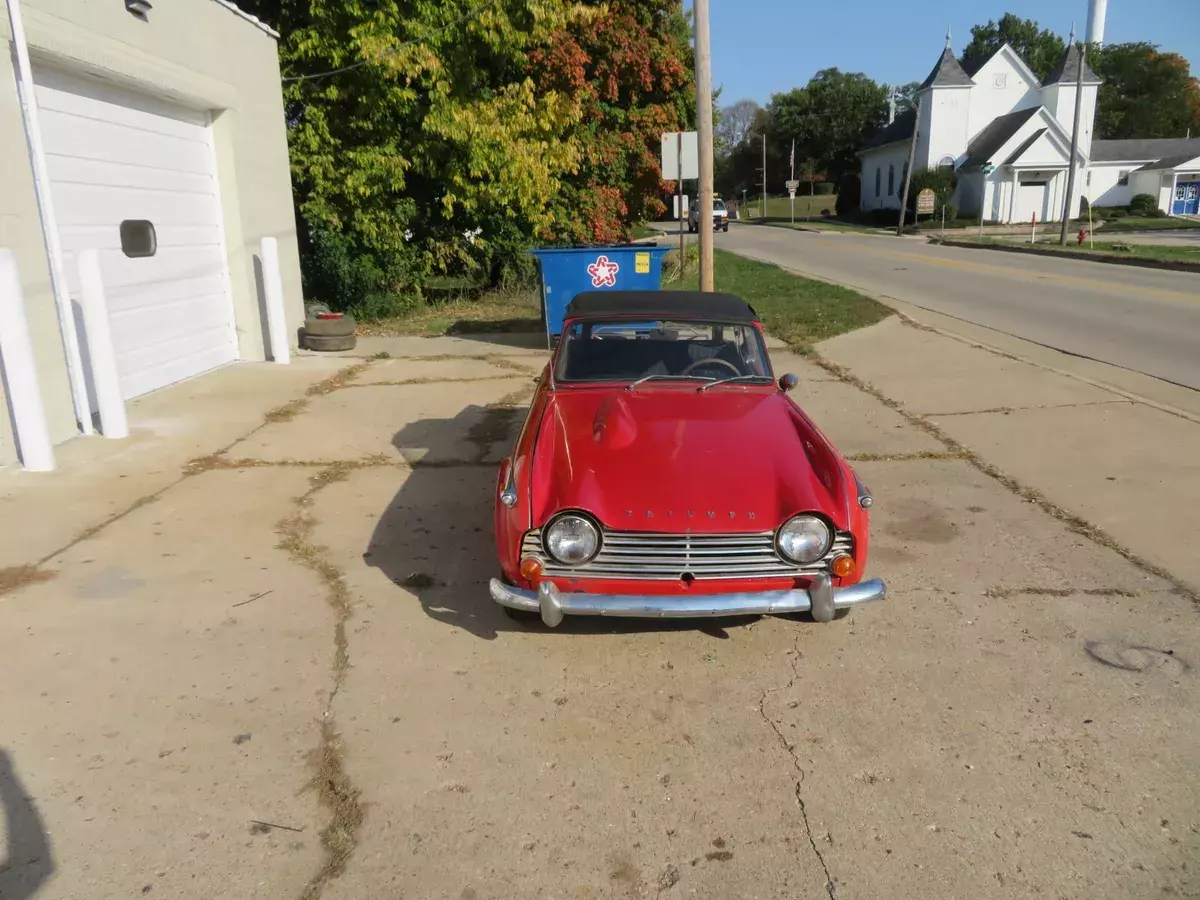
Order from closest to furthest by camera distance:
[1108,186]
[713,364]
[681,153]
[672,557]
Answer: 1. [672,557]
2. [713,364]
3. [681,153]
4. [1108,186]

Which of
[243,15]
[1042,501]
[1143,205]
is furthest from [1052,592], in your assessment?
[1143,205]

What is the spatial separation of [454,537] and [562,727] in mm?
2067

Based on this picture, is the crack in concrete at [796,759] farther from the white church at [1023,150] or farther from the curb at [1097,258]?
the white church at [1023,150]

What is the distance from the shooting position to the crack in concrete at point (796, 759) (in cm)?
264

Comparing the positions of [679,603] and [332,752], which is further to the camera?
[679,603]

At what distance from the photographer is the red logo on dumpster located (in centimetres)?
1133

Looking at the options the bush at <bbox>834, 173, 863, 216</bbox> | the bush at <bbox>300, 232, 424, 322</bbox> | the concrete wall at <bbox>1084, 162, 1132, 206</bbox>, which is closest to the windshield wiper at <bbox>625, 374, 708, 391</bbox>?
the bush at <bbox>300, 232, 424, 322</bbox>

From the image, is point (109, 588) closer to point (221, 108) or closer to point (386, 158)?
point (221, 108)

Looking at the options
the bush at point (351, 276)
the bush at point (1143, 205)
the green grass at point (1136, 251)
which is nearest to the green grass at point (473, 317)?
the bush at point (351, 276)

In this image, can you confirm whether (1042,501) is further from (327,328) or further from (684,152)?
(327,328)

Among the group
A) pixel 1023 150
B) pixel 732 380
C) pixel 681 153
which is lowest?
pixel 732 380

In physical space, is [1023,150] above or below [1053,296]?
above

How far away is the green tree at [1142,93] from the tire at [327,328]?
82.3 meters

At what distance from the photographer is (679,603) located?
11.6 ft
